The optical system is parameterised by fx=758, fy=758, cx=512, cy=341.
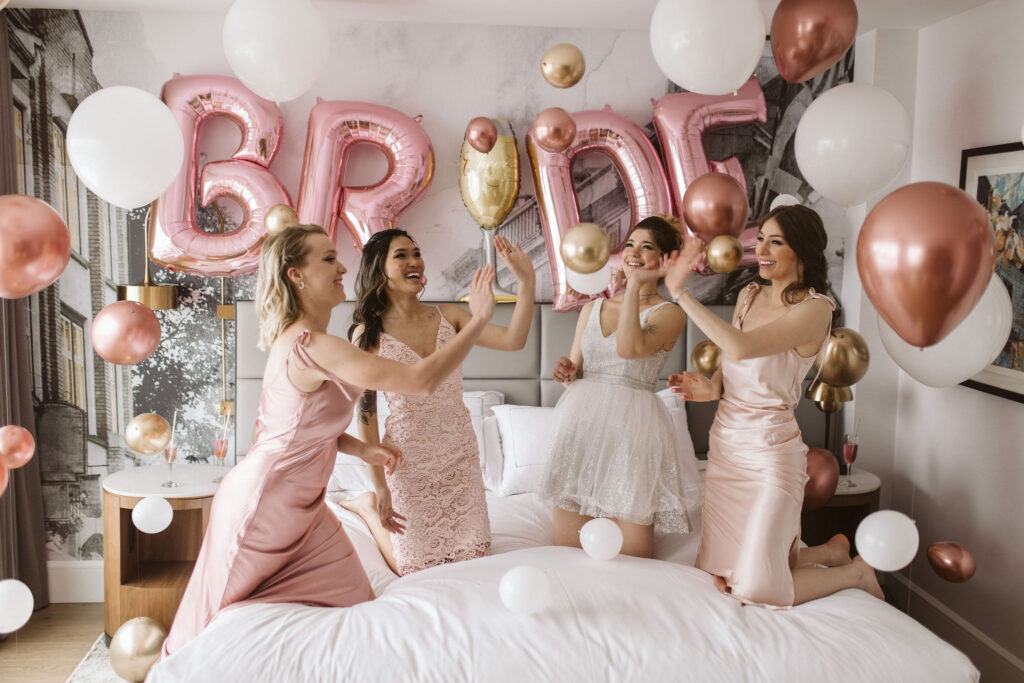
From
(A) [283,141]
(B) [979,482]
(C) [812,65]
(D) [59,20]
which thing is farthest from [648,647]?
(D) [59,20]

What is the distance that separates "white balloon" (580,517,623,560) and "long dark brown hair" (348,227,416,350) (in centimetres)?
86

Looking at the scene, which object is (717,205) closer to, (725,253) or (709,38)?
(725,253)

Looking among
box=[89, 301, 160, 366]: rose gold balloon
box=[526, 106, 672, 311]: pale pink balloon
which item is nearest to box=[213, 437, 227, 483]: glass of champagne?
box=[89, 301, 160, 366]: rose gold balloon

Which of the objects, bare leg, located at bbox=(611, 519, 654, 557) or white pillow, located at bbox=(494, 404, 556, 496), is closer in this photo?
bare leg, located at bbox=(611, 519, 654, 557)

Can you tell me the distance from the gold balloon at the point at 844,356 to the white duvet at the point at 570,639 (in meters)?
1.05

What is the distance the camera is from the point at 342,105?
3285mm

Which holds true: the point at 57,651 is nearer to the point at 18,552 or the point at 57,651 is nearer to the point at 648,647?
the point at 18,552

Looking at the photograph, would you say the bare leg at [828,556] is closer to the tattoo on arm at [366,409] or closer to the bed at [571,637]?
the bed at [571,637]

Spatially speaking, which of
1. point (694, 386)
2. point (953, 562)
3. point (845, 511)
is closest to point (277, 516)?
point (694, 386)

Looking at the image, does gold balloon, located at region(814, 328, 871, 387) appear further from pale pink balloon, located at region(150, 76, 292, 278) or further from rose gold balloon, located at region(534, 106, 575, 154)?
pale pink balloon, located at region(150, 76, 292, 278)

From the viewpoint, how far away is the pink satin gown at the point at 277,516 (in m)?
1.98

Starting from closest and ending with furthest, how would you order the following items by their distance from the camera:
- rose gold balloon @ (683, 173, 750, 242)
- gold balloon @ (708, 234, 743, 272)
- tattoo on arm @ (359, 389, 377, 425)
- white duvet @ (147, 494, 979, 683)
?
1. white duvet @ (147, 494, 979, 683)
2. tattoo on arm @ (359, 389, 377, 425)
3. gold balloon @ (708, 234, 743, 272)
4. rose gold balloon @ (683, 173, 750, 242)

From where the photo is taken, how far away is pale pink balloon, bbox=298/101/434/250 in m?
3.26

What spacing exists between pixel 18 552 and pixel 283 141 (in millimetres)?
2118
